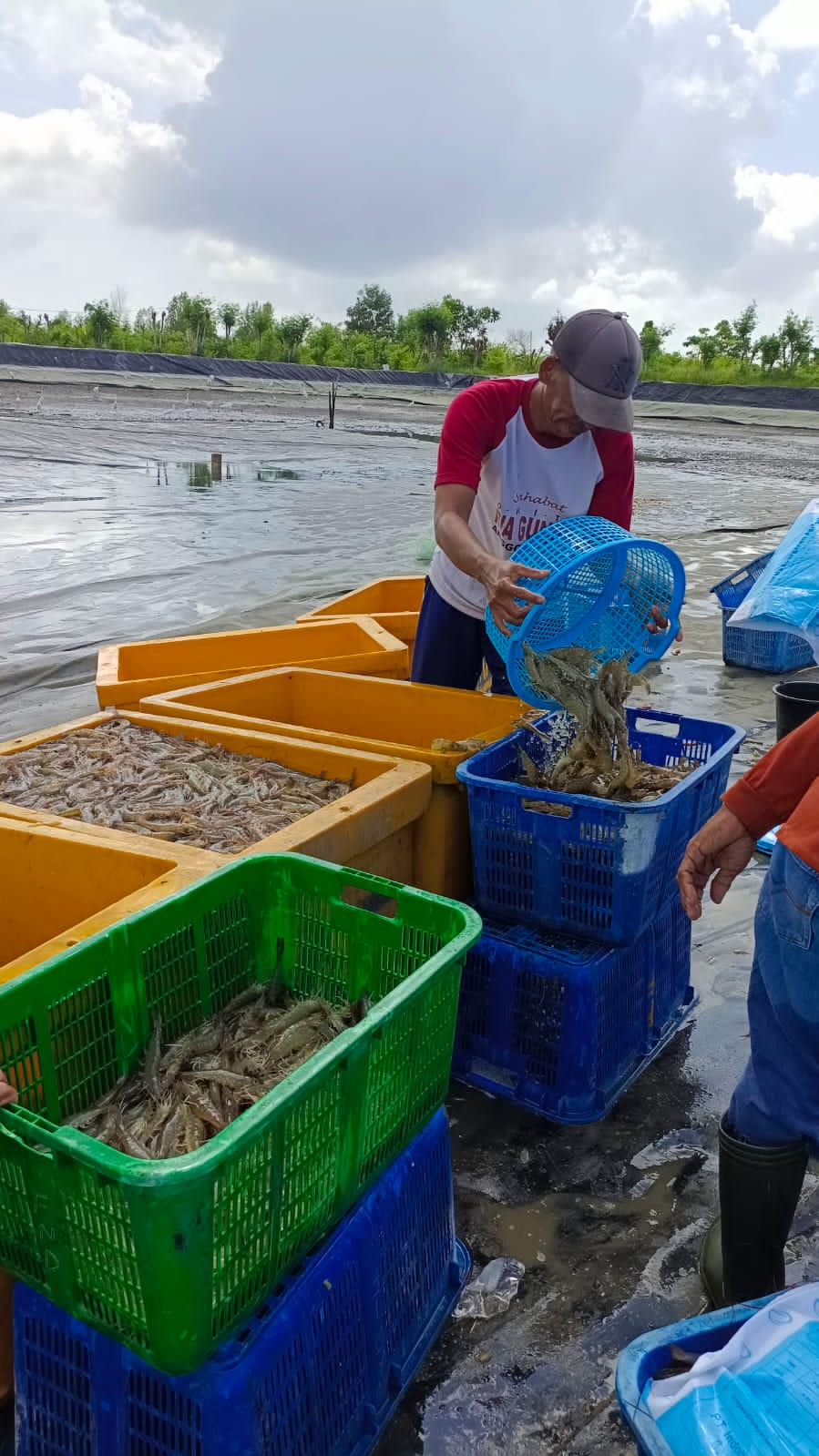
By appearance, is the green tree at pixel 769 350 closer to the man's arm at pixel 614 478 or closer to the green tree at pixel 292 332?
the green tree at pixel 292 332

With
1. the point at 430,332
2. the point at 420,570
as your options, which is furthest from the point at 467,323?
the point at 420,570

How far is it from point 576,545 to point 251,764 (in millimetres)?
1459

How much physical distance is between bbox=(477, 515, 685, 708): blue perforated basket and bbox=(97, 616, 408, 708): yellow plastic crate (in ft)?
6.25

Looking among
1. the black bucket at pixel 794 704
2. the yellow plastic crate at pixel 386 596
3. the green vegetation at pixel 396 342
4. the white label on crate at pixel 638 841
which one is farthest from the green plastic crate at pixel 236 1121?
the green vegetation at pixel 396 342

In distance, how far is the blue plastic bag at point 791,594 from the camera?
6188mm

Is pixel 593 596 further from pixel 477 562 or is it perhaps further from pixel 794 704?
pixel 794 704

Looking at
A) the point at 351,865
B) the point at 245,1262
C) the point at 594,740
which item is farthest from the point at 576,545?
the point at 245,1262

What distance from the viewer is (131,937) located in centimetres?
199

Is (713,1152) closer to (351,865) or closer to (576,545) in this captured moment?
(351,865)

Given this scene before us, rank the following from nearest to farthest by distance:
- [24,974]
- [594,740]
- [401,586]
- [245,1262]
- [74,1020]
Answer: [245,1262], [24,974], [74,1020], [594,740], [401,586]

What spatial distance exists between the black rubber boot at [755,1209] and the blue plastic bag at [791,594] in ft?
15.2

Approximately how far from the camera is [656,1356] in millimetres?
1369

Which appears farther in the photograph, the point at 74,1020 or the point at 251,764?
the point at 251,764

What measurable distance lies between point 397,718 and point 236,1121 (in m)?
2.85
